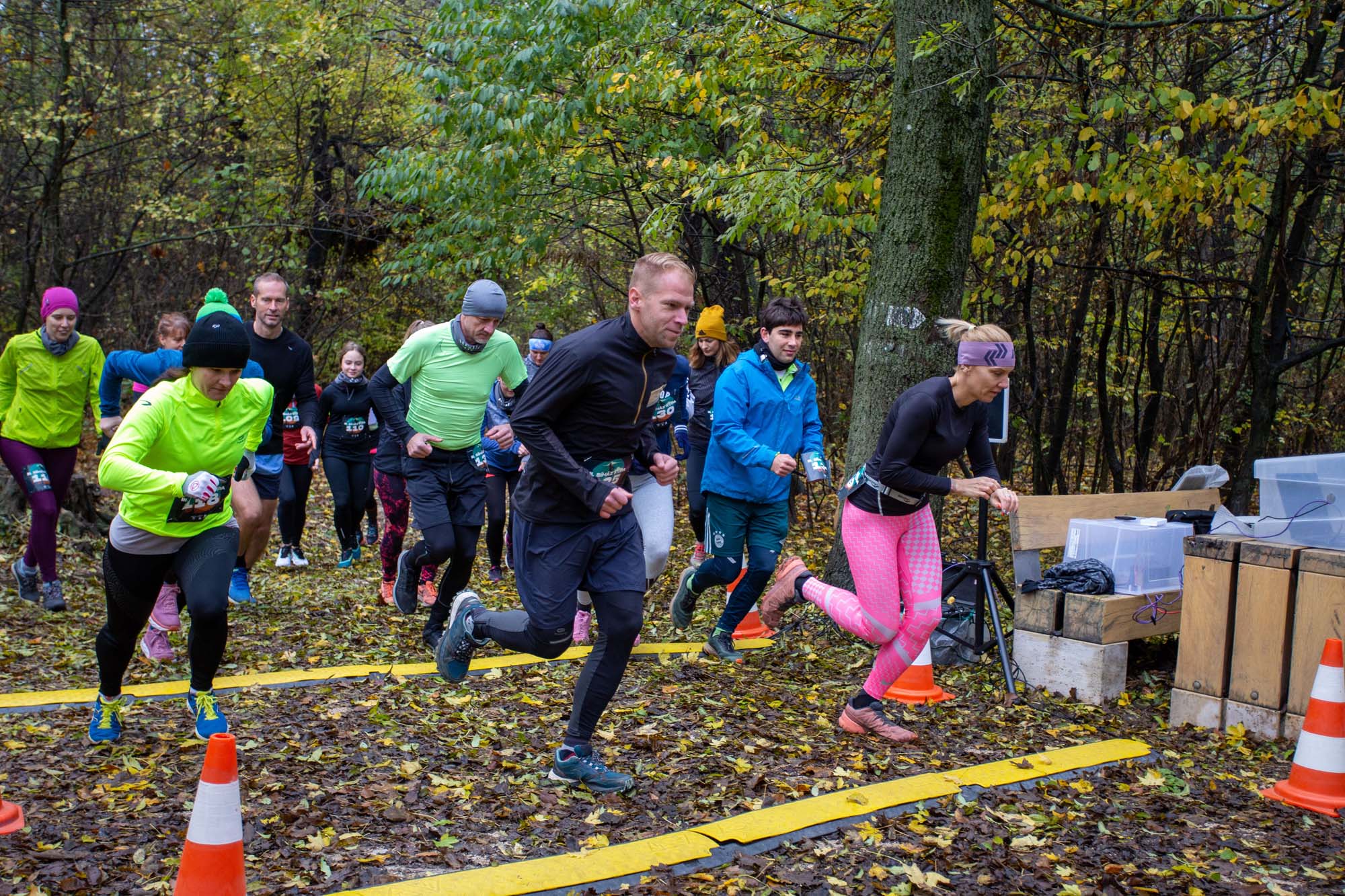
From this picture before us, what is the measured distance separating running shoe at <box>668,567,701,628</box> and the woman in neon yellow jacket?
3.02 meters

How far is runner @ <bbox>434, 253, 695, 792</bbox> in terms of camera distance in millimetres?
4422

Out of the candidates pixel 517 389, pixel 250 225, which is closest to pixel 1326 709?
pixel 517 389

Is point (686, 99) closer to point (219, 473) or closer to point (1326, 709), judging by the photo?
point (219, 473)

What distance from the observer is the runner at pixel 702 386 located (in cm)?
923

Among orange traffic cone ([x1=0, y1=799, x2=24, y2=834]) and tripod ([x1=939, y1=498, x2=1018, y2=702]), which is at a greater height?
tripod ([x1=939, y1=498, x2=1018, y2=702])

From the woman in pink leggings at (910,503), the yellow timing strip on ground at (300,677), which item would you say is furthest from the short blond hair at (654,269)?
the yellow timing strip on ground at (300,677)

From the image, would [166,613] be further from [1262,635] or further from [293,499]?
[1262,635]

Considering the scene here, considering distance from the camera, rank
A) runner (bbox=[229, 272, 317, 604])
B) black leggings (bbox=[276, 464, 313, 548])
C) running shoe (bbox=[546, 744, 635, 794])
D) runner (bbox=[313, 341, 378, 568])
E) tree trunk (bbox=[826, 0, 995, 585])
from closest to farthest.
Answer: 1. running shoe (bbox=[546, 744, 635, 794])
2. tree trunk (bbox=[826, 0, 995, 585])
3. runner (bbox=[229, 272, 317, 604])
4. black leggings (bbox=[276, 464, 313, 548])
5. runner (bbox=[313, 341, 378, 568])

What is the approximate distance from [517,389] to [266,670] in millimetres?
2394

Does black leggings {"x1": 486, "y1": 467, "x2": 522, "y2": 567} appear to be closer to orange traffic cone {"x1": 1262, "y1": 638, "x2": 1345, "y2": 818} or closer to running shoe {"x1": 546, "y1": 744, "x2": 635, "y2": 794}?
running shoe {"x1": 546, "y1": 744, "x2": 635, "y2": 794}

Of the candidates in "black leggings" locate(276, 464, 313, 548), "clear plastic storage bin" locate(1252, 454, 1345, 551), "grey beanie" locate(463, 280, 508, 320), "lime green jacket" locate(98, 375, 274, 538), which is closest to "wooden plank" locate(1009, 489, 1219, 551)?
"clear plastic storage bin" locate(1252, 454, 1345, 551)

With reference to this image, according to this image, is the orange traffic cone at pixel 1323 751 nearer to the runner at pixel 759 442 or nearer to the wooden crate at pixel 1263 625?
the wooden crate at pixel 1263 625

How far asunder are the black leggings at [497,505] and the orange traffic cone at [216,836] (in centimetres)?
560

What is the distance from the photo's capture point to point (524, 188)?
14.5m
